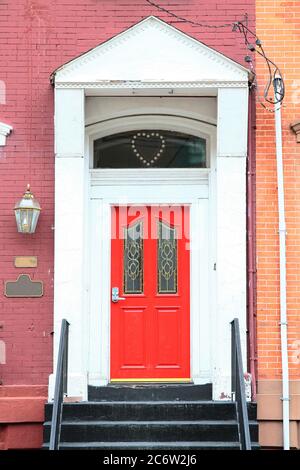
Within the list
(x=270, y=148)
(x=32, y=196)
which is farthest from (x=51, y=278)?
(x=270, y=148)

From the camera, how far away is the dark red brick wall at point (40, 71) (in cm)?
797

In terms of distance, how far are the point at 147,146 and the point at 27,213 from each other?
5.39 feet

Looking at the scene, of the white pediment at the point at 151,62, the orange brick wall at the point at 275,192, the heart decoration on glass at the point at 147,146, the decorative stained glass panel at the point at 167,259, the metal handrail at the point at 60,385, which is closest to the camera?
the metal handrail at the point at 60,385

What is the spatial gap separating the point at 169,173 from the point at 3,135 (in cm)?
190

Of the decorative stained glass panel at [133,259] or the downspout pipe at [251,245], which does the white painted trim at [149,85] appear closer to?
the downspout pipe at [251,245]

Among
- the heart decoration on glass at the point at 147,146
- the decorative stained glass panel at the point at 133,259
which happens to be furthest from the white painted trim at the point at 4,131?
the decorative stained glass panel at the point at 133,259

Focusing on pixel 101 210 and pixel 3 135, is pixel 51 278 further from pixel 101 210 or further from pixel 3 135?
pixel 3 135

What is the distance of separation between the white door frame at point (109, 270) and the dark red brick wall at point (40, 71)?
1.90 feet

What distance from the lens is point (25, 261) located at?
797 centimetres

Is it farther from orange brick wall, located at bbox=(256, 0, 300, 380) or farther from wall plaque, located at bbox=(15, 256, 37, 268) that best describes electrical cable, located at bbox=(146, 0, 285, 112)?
wall plaque, located at bbox=(15, 256, 37, 268)

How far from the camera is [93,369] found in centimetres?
813

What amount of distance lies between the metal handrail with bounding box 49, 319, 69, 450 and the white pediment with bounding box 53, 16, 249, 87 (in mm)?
2605

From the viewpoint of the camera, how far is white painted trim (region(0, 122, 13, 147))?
799 cm

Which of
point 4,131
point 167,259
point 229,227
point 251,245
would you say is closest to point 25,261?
point 4,131
